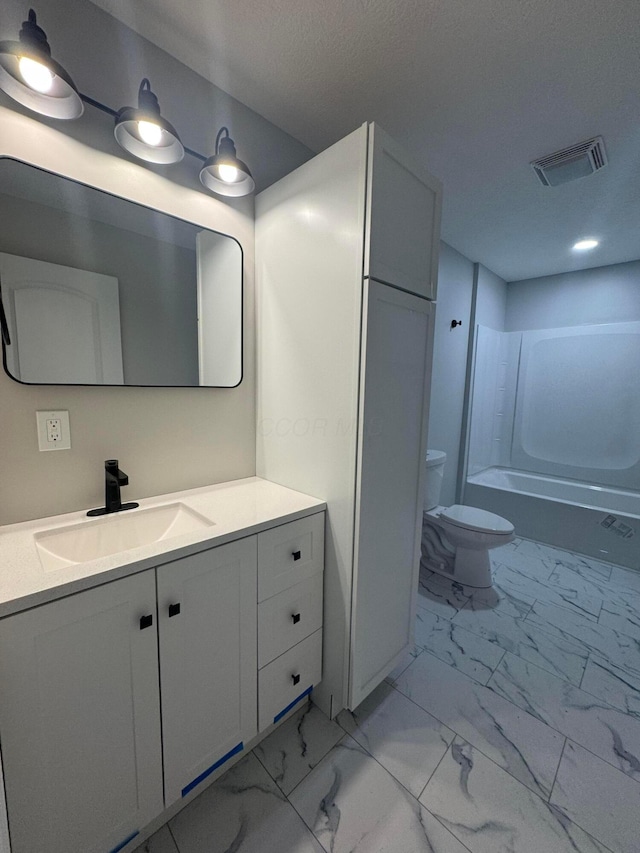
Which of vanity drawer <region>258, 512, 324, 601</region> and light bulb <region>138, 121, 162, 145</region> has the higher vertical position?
light bulb <region>138, 121, 162, 145</region>

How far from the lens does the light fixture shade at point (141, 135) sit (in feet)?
3.55

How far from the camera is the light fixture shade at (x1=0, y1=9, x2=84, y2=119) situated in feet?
2.84

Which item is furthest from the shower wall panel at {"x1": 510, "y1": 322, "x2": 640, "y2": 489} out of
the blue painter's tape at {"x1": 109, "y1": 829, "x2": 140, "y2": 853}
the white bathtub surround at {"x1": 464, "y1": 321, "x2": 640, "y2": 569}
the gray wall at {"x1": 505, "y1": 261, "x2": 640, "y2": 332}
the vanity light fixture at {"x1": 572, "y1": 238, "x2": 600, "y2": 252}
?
the blue painter's tape at {"x1": 109, "y1": 829, "x2": 140, "y2": 853}

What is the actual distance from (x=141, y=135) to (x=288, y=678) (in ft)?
6.43

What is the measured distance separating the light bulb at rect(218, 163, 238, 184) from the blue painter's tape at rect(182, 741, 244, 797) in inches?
80.0

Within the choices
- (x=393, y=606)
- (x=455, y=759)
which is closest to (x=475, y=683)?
Answer: (x=455, y=759)

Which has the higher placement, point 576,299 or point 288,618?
point 576,299

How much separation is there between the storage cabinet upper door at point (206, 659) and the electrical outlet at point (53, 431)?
0.58 m

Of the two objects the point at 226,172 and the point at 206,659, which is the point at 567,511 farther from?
the point at 226,172

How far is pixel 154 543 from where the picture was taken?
38.5 inches

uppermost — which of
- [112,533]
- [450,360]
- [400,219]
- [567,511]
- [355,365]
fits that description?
[400,219]

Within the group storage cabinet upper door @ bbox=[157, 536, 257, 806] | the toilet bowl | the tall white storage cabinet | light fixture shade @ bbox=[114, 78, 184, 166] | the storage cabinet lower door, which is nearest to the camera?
the storage cabinet lower door

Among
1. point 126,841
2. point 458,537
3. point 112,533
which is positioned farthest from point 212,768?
point 458,537

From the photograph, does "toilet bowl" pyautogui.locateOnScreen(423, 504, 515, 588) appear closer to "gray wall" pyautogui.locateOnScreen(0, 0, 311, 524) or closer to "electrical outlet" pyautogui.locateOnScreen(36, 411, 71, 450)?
"gray wall" pyautogui.locateOnScreen(0, 0, 311, 524)
